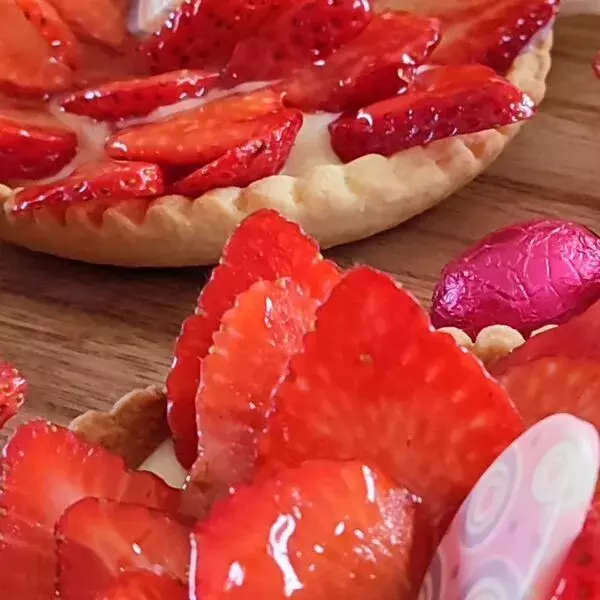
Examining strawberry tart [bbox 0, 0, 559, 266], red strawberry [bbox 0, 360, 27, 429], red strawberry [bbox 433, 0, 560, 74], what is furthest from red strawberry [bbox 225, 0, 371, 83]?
red strawberry [bbox 0, 360, 27, 429]

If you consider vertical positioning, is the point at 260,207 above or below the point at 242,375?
below

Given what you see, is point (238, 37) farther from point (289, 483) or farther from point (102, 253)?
point (289, 483)

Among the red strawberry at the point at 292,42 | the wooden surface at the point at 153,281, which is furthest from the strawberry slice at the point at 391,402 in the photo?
the red strawberry at the point at 292,42

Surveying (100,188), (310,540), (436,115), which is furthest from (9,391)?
(436,115)

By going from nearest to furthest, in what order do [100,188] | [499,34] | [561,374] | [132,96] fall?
[561,374] < [100,188] < [132,96] < [499,34]

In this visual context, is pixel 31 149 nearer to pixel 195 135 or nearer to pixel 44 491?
pixel 195 135
